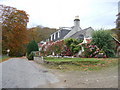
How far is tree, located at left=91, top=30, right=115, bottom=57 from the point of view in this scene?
15420 millimetres

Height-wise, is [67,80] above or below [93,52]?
below

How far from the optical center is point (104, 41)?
1562 centimetres

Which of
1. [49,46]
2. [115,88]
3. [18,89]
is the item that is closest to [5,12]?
[49,46]

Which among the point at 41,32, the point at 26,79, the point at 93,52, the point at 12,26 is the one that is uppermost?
the point at 41,32

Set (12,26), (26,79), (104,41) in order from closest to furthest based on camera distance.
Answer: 1. (26,79)
2. (104,41)
3. (12,26)

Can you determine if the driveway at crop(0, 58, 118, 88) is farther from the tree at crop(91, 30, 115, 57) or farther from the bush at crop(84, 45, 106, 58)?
the tree at crop(91, 30, 115, 57)

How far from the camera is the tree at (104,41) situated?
50.6ft

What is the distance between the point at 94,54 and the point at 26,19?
18072 millimetres

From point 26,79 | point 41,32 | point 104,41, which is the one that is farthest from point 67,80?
point 41,32

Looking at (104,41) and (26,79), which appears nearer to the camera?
(26,79)

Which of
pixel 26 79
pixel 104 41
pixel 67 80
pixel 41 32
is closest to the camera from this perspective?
pixel 67 80

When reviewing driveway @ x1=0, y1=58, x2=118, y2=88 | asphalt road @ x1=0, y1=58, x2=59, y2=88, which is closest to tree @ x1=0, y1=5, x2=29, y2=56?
asphalt road @ x1=0, y1=58, x2=59, y2=88

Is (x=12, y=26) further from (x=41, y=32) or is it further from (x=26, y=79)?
(x=41, y=32)

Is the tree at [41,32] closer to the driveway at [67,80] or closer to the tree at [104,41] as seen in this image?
the tree at [104,41]
